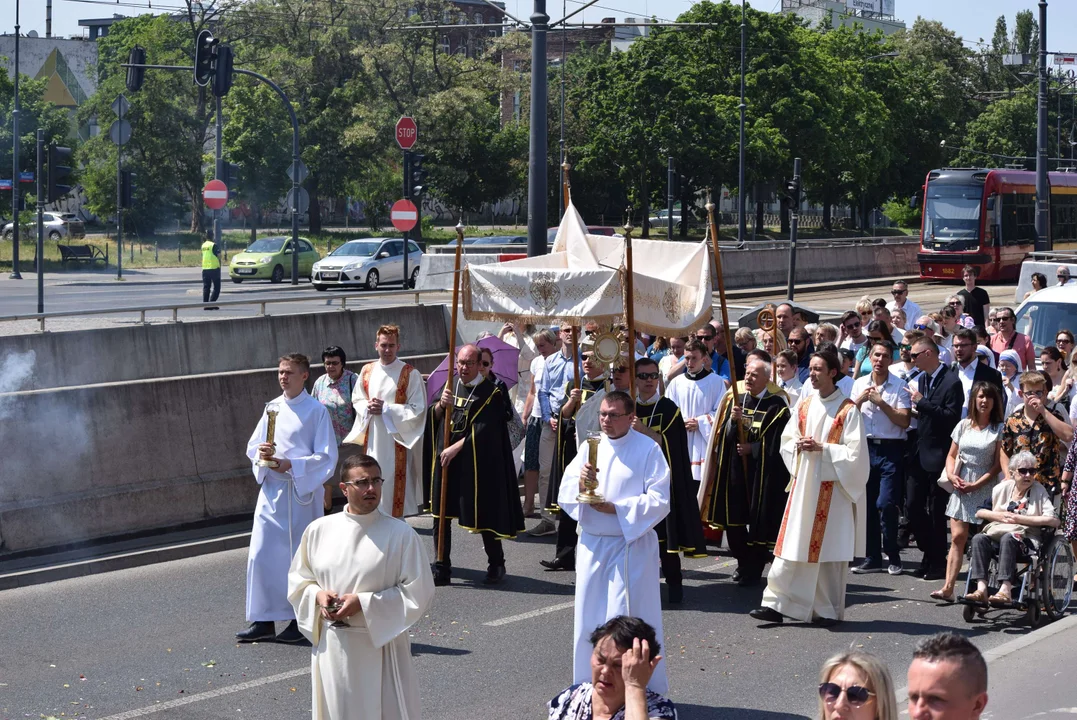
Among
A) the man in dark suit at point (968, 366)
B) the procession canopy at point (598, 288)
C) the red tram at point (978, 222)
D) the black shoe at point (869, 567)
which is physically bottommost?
the black shoe at point (869, 567)

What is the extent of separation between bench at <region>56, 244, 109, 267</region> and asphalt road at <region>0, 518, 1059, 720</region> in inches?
1520

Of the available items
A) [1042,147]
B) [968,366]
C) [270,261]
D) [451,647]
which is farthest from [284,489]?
[270,261]

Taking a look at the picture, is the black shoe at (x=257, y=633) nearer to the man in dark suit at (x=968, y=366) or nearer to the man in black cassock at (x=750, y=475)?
the man in black cassock at (x=750, y=475)

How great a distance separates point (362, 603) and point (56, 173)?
70.1 ft

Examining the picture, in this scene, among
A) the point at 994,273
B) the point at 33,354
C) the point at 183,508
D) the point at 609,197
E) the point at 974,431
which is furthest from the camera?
the point at 609,197

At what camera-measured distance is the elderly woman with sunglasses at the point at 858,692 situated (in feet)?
12.5

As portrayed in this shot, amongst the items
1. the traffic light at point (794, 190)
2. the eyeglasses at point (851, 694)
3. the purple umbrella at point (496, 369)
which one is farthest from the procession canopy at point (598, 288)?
the traffic light at point (794, 190)

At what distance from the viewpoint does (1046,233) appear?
3647 centimetres

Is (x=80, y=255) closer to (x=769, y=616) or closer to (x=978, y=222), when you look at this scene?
(x=978, y=222)

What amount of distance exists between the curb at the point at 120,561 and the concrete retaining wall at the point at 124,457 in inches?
17.4

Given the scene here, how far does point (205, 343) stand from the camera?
21.2 m

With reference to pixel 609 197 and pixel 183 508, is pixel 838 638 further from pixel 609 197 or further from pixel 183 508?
pixel 609 197

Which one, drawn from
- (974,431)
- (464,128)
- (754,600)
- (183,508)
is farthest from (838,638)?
(464,128)

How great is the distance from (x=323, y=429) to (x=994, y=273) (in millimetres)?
33116
